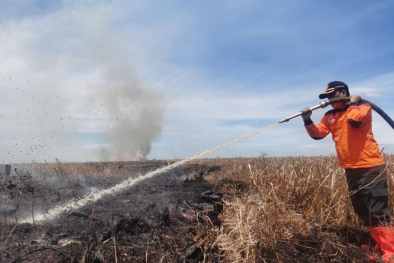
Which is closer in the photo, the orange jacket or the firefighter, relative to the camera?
the firefighter

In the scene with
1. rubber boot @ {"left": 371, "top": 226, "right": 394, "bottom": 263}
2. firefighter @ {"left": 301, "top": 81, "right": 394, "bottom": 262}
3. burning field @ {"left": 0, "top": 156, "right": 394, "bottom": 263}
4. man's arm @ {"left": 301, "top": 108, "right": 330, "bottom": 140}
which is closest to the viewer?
burning field @ {"left": 0, "top": 156, "right": 394, "bottom": 263}

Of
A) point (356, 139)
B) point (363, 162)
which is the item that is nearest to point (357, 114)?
point (356, 139)

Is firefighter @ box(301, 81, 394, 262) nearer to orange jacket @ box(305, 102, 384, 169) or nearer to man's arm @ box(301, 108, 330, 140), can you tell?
orange jacket @ box(305, 102, 384, 169)

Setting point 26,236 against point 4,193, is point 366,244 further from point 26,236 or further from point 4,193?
point 4,193

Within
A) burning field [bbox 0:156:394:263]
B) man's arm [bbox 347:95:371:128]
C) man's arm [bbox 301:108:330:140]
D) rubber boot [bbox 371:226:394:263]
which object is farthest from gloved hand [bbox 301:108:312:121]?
rubber boot [bbox 371:226:394:263]

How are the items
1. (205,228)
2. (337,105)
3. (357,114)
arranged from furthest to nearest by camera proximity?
(337,105) → (357,114) → (205,228)

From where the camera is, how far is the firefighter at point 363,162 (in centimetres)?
428

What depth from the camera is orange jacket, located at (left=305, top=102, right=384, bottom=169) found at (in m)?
4.42

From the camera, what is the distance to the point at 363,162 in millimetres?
4453

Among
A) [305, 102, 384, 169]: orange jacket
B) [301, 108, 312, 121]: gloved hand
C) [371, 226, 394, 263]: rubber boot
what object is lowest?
[371, 226, 394, 263]: rubber boot

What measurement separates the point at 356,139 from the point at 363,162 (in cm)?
30

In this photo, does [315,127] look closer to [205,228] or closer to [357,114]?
[357,114]

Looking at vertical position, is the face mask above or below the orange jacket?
above

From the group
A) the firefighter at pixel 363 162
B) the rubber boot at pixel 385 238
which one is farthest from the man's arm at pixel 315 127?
the rubber boot at pixel 385 238
